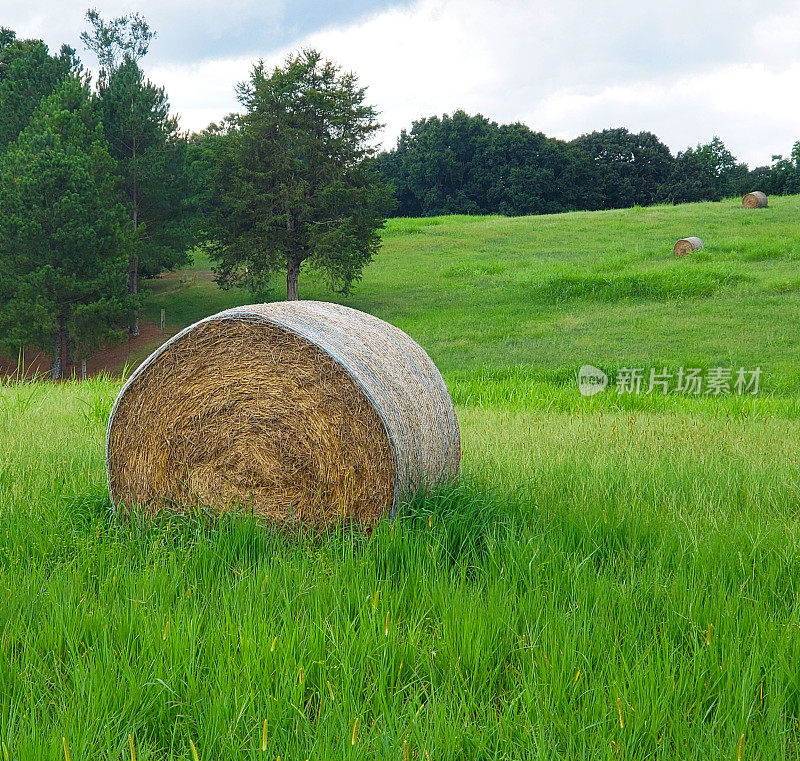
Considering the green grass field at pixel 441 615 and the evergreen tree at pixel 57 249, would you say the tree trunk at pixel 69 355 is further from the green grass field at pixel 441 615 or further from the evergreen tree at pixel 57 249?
the green grass field at pixel 441 615

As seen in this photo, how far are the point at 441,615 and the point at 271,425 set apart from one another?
1884 millimetres

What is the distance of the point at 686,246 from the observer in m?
27.1

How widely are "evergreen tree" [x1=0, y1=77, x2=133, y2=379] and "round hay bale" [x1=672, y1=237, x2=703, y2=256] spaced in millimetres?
20031

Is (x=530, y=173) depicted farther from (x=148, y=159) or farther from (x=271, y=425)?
(x=271, y=425)

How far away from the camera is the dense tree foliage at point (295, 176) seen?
1051 inches

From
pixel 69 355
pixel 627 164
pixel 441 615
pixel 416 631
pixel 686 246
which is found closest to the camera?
pixel 416 631

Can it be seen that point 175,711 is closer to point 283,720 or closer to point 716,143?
point 283,720

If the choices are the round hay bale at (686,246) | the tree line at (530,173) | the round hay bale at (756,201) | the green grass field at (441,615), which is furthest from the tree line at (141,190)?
the tree line at (530,173)

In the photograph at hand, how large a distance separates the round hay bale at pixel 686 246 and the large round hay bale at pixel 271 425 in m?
25.0

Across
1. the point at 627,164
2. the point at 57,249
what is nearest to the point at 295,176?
the point at 57,249

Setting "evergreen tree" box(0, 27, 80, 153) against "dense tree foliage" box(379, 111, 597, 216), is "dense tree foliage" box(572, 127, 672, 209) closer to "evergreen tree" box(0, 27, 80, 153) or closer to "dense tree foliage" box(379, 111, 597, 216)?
"dense tree foliage" box(379, 111, 597, 216)

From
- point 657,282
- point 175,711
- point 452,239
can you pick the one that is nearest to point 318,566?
point 175,711

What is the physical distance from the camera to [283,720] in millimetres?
2422

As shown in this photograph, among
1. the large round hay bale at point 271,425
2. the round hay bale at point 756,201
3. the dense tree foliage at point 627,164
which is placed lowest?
the large round hay bale at point 271,425
